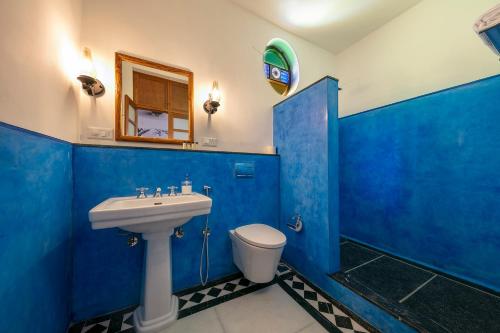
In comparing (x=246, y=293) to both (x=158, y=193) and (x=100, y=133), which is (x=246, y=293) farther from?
(x=100, y=133)

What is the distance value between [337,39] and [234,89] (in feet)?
5.95

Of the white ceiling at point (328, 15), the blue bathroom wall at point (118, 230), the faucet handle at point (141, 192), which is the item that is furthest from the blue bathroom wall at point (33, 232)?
the white ceiling at point (328, 15)

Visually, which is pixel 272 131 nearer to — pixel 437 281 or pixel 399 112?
pixel 399 112

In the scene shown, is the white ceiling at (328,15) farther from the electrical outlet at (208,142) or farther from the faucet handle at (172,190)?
the faucet handle at (172,190)

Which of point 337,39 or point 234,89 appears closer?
point 234,89

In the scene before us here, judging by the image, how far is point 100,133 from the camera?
131 centimetres

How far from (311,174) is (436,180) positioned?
3.76 feet

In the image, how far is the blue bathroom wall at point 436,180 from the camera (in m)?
1.34

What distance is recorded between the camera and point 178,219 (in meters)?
1.06

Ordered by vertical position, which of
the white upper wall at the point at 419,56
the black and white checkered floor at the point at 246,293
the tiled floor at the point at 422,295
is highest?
the white upper wall at the point at 419,56

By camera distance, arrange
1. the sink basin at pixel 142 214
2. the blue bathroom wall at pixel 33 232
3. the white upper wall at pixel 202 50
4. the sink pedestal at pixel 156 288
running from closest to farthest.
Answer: the blue bathroom wall at pixel 33 232
the sink basin at pixel 142 214
the sink pedestal at pixel 156 288
the white upper wall at pixel 202 50

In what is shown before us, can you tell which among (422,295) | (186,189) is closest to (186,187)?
(186,189)

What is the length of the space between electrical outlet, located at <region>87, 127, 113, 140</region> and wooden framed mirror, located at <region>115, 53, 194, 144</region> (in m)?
0.05

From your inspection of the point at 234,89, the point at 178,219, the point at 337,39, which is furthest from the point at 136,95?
the point at 337,39
